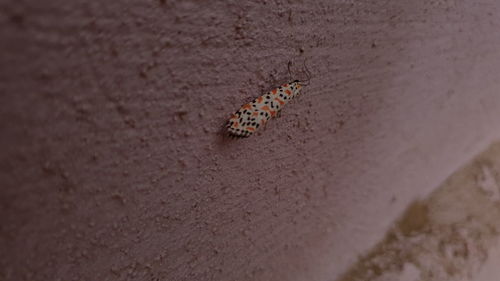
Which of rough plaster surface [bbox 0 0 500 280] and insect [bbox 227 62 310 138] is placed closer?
rough plaster surface [bbox 0 0 500 280]

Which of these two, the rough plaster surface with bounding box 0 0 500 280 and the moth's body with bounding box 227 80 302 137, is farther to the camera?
the moth's body with bounding box 227 80 302 137

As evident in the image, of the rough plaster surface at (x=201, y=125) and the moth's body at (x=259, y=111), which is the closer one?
the rough plaster surface at (x=201, y=125)

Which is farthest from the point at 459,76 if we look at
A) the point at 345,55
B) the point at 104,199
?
the point at 104,199

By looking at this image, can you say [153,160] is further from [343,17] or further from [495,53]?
[495,53]
